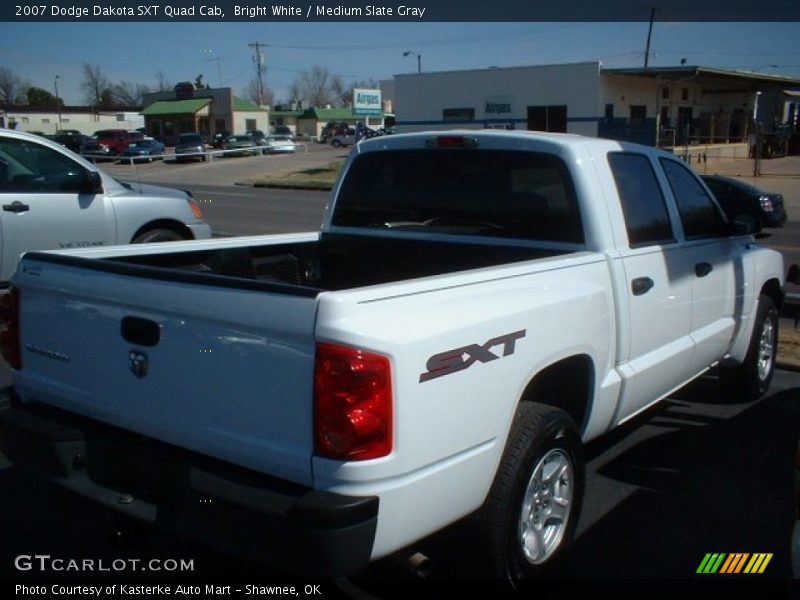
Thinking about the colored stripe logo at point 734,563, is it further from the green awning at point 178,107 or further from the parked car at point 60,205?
the green awning at point 178,107

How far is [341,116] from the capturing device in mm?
99000

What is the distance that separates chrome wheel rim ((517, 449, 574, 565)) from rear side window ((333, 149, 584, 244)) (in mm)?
1177

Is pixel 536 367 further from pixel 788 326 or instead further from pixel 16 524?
pixel 788 326

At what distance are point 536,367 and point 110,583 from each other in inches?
81.4

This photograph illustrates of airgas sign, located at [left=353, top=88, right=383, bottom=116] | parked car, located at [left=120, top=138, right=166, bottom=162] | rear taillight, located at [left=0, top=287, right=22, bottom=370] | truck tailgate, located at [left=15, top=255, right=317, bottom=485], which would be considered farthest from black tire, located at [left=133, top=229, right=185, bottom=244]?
airgas sign, located at [left=353, top=88, right=383, bottom=116]

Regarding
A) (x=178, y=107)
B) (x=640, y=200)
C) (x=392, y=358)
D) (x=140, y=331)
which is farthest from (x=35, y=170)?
(x=178, y=107)

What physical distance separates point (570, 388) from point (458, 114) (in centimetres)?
4285

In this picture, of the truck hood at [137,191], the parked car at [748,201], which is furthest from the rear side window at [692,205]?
the parked car at [748,201]

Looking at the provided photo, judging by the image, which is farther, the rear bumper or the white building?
the white building

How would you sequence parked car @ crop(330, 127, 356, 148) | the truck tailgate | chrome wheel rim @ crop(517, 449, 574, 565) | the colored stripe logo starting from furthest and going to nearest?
parked car @ crop(330, 127, 356, 148) → the colored stripe logo → chrome wheel rim @ crop(517, 449, 574, 565) → the truck tailgate

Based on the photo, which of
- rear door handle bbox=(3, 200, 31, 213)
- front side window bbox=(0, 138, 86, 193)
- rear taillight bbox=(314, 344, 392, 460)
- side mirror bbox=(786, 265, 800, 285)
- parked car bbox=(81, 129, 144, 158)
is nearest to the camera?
rear taillight bbox=(314, 344, 392, 460)

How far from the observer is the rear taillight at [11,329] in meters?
3.59

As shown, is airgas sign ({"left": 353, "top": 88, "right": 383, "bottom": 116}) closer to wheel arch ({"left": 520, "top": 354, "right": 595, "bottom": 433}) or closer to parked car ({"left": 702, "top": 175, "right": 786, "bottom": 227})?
parked car ({"left": 702, "top": 175, "right": 786, "bottom": 227})

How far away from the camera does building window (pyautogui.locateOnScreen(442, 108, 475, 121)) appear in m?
44.7
